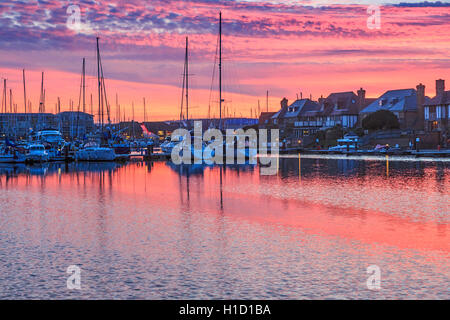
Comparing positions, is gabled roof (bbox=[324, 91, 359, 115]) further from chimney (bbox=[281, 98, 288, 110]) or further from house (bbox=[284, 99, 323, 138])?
chimney (bbox=[281, 98, 288, 110])

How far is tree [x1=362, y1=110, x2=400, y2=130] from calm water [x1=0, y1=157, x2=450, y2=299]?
228 feet

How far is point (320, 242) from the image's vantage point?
18422 mm

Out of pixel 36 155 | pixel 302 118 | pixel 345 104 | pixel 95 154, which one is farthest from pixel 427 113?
pixel 36 155

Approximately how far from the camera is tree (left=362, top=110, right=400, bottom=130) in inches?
4065

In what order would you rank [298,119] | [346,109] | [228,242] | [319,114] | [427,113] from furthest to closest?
[298,119], [319,114], [346,109], [427,113], [228,242]

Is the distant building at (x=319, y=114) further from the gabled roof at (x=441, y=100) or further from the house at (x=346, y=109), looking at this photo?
the gabled roof at (x=441, y=100)

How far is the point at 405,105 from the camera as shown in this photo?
107875mm

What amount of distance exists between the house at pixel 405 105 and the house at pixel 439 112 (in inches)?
139

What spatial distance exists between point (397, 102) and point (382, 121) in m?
11.1

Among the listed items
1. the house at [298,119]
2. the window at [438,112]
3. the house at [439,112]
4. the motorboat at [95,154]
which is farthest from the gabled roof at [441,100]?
the motorboat at [95,154]

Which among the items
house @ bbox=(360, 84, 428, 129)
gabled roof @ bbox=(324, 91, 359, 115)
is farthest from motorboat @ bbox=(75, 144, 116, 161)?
gabled roof @ bbox=(324, 91, 359, 115)

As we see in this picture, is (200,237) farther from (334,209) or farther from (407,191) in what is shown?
(407,191)

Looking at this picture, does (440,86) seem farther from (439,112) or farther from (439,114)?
(439,114)

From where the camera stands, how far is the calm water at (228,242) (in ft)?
43.7
